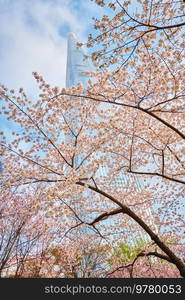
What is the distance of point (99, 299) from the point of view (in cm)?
447

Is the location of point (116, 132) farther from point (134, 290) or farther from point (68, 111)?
point (134, 290)

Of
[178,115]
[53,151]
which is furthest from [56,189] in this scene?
[178,115]

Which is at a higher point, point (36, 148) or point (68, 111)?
point (68, 111)

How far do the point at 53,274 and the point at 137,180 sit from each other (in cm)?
579

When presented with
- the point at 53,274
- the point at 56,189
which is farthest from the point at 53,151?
the point at 53,274

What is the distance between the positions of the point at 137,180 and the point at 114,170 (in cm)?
182

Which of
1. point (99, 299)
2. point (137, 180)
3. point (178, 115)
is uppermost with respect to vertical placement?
point (178, 115)

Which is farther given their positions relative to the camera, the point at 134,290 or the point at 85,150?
the point at 85,150

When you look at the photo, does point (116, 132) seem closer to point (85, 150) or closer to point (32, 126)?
point (85, 150)

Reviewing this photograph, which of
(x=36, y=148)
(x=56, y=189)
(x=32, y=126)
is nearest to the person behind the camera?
(x=56, y=189)

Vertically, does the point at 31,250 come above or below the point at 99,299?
above

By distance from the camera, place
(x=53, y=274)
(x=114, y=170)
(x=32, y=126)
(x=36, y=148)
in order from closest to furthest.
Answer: (x=32, y=126) < (x=36, y=148) < (x=114, y=170) < (x=53, y=274)

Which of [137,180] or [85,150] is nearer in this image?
[85,150]

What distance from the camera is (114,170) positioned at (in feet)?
32.1
